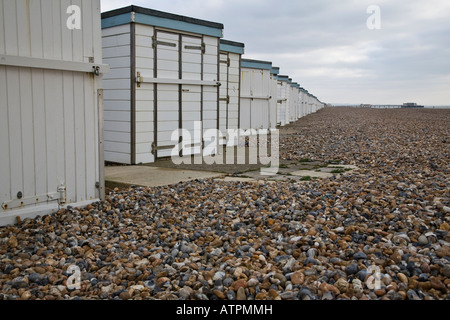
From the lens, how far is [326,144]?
43.0 feet

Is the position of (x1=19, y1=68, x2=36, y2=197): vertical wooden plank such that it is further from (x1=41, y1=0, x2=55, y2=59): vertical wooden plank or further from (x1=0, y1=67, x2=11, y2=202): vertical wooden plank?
(x1=41, y1=0, x2=55, y2=59): vertical wooden plank

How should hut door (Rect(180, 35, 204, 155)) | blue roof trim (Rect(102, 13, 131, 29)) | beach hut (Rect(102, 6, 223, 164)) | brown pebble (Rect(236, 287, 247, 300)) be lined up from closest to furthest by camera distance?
brown pebble (Rect(236, 287, 247, 300)), blue roof trim (Rect(102, 13, 131, 29)), beach hut (Rect(102, 6, 223, 164)), hut door (Rect(180, 35, 204, 155))

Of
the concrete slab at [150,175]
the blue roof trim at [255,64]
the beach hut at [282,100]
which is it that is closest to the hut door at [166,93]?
the concrete slab at [150,175]

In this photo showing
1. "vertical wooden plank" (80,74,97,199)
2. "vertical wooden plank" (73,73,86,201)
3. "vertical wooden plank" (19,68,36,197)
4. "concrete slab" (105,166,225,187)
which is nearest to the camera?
"vertical wooden plank" (19,68,36,197)

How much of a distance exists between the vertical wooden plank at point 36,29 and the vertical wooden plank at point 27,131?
23 centimetres

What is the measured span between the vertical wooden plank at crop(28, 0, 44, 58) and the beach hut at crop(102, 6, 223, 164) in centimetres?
361

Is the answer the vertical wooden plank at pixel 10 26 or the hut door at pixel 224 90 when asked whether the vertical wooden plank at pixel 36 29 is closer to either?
the vertical wooden plank at pixel 10 26

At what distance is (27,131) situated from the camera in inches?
188

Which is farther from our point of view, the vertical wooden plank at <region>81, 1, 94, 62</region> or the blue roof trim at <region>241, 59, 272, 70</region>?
the blue roof trim at <region>241, 59, 272, 70</region>

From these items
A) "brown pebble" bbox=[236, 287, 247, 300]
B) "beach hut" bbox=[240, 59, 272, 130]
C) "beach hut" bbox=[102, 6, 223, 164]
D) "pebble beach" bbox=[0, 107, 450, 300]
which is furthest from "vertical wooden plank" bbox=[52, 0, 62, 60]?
"beach hut" bbox=[240, 59, 272, 130]

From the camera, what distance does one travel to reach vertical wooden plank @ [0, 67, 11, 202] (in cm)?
455

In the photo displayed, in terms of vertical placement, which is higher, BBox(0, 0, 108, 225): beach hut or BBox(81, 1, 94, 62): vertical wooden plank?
BBox(81, 1, 94, 62): vertical wooden plank

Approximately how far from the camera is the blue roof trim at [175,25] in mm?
8414
